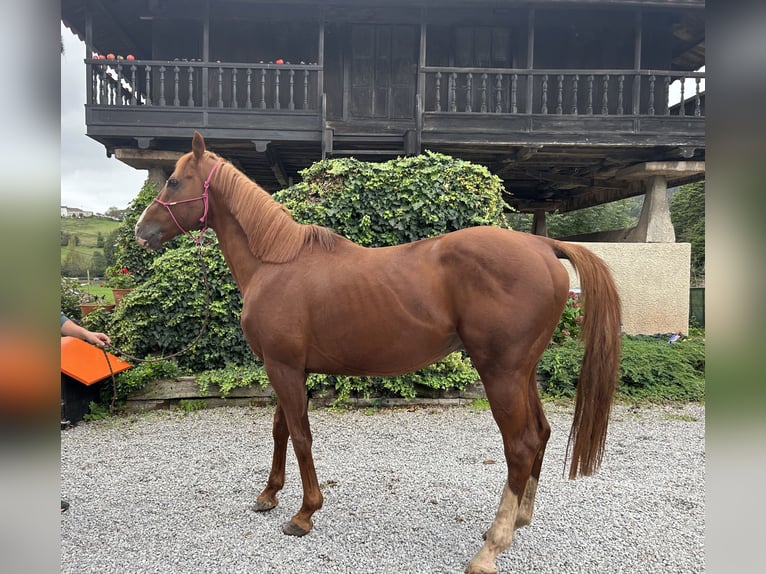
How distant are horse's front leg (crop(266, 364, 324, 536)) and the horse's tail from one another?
4.97ft

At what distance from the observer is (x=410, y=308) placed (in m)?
2.49

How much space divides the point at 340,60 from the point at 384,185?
17.0 feet

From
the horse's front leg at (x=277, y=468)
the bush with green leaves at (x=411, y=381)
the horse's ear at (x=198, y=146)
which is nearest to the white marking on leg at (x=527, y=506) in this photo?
the horse's front leg at (x=277, y=468)

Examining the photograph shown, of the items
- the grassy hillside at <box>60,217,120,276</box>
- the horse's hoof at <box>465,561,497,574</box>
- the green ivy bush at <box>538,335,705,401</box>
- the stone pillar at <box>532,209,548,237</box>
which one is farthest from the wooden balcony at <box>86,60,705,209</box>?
the horse's hoof at <box>465,561,497,574</box>

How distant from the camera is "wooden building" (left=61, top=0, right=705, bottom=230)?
7672 millimetres

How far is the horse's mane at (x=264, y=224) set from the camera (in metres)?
2.76

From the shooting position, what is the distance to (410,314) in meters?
2.49

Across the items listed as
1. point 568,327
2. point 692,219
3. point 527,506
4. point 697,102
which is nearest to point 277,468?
point 527,506

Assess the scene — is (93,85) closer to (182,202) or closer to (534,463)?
(182,202)

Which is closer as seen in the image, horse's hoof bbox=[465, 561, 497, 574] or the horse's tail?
horse's hoof bbox=[465, 561, 497, 574]

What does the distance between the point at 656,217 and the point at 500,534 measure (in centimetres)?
806

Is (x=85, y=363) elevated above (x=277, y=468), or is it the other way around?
(x=85, y=363)

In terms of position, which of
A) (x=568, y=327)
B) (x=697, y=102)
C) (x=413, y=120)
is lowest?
(x=568, y=327)

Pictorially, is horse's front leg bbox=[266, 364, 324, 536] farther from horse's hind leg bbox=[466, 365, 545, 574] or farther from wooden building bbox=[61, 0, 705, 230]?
wooden building bbox=[61, 0, 705, 230]
